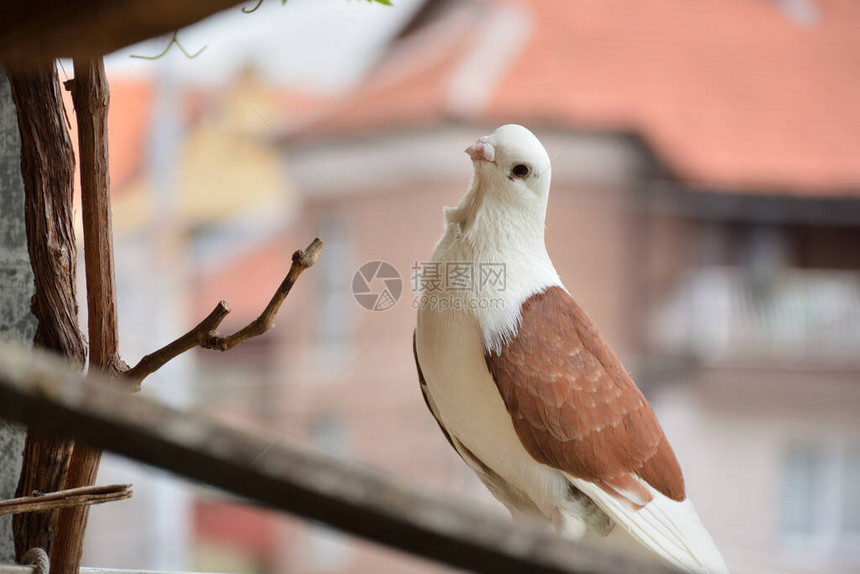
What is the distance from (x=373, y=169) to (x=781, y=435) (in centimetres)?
159

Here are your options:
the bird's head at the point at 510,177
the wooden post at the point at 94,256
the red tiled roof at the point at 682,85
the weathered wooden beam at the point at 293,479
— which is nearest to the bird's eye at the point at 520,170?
the bird's head at the point at 510,177

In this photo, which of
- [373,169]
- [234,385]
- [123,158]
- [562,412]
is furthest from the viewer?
[123,158]

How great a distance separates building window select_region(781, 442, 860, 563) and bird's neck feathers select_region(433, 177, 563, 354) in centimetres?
287

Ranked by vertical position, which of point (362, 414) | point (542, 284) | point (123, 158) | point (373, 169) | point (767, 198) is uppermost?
point (123, 158)

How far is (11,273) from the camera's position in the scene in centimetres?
50

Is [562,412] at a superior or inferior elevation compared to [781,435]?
inferior

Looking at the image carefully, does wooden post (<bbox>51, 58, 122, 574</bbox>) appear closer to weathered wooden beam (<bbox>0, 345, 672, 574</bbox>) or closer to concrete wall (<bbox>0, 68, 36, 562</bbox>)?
concrete wall (<bbox>0, 68, 36, 562</bbox>)

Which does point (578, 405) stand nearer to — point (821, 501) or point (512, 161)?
point (512, 161)

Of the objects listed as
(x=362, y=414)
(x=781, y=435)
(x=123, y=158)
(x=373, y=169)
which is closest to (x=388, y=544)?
(x=373, y=169)

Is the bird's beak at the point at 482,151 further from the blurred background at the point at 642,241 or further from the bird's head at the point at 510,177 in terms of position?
the blurred background at the point at 642,241

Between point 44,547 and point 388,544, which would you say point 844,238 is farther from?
point 388,544

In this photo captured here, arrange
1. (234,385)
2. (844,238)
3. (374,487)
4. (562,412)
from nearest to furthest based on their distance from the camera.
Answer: (374,487) → (562,412) → (844,238) → (234,385)

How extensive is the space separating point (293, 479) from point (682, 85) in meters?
3.21

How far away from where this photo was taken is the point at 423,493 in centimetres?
16
